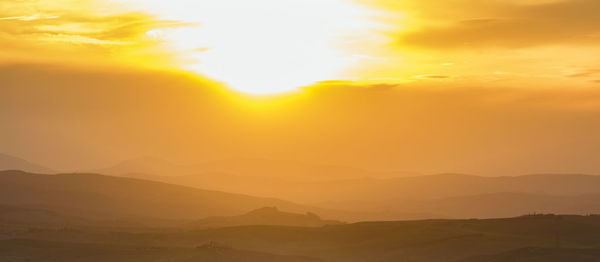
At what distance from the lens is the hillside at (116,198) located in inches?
3878

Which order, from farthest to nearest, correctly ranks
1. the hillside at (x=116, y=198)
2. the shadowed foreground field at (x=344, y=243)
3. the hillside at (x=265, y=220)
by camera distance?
the hillside at (x=116, y=198)
the hillside at (x=265, y=220)
the shadowed foreground field at (x=344, y=243)

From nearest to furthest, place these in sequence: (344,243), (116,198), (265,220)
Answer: (344,243) → (265,220) → (116,198)

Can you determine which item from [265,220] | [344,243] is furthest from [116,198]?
[344,243]

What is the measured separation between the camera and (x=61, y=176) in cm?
12131

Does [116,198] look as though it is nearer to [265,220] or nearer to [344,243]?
[265,220]

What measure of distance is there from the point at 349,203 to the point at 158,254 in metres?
144

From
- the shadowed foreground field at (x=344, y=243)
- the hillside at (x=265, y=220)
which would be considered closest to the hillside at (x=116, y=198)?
the hillside at (x=265, y=220)

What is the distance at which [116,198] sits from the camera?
112 m

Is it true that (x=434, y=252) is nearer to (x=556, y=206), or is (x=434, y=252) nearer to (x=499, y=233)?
(x=499, y=233)

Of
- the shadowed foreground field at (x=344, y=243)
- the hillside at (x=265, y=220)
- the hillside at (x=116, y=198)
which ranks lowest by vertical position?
the shadowed foreground field at (x=344, y=243)

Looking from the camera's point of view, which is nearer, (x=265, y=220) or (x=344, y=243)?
(x=344, y=243)

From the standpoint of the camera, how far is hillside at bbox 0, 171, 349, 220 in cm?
9850

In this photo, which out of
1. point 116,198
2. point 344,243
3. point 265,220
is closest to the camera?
point 344,243

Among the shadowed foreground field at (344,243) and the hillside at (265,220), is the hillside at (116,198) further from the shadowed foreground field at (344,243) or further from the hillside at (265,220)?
the shadowed foreground field at (344,243)
